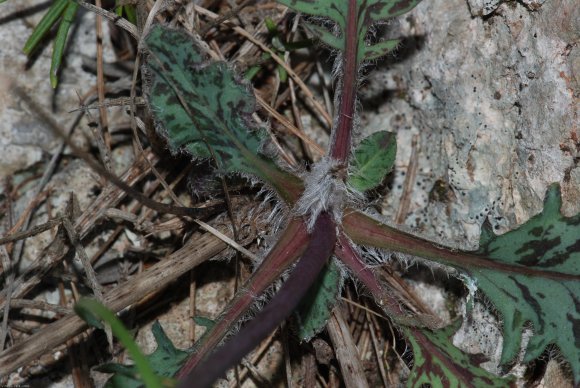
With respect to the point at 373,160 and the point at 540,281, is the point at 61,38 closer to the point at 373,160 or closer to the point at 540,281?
the point at 373,160

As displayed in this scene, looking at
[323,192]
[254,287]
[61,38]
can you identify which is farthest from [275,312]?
[61,38]

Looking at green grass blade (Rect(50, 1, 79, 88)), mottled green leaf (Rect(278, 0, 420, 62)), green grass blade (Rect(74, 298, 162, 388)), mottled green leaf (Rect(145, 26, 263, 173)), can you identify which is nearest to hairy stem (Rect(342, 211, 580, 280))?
mottled green leaf (Rect(145, 26, 263, 173))

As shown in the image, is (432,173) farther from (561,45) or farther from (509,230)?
(561,45)

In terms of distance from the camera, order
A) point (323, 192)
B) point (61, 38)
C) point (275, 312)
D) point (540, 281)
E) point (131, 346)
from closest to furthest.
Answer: point (131, 346) < point (275, 312) < point (540, 281) < point (323, 192) < point (61, 38)

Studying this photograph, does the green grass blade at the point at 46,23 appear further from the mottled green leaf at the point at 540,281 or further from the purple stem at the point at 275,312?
the mottled green leaf at the point at 540,281

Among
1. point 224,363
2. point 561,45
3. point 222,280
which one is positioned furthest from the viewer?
point 222,280

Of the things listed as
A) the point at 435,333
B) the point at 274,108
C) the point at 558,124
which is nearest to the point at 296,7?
the point at 274,108

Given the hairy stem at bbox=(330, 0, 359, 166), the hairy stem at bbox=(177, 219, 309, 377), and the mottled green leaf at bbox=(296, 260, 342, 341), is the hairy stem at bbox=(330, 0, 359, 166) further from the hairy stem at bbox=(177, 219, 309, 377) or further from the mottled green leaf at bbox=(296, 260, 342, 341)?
the mottled green leaf at bbox=(296, 260, 342, 341)
